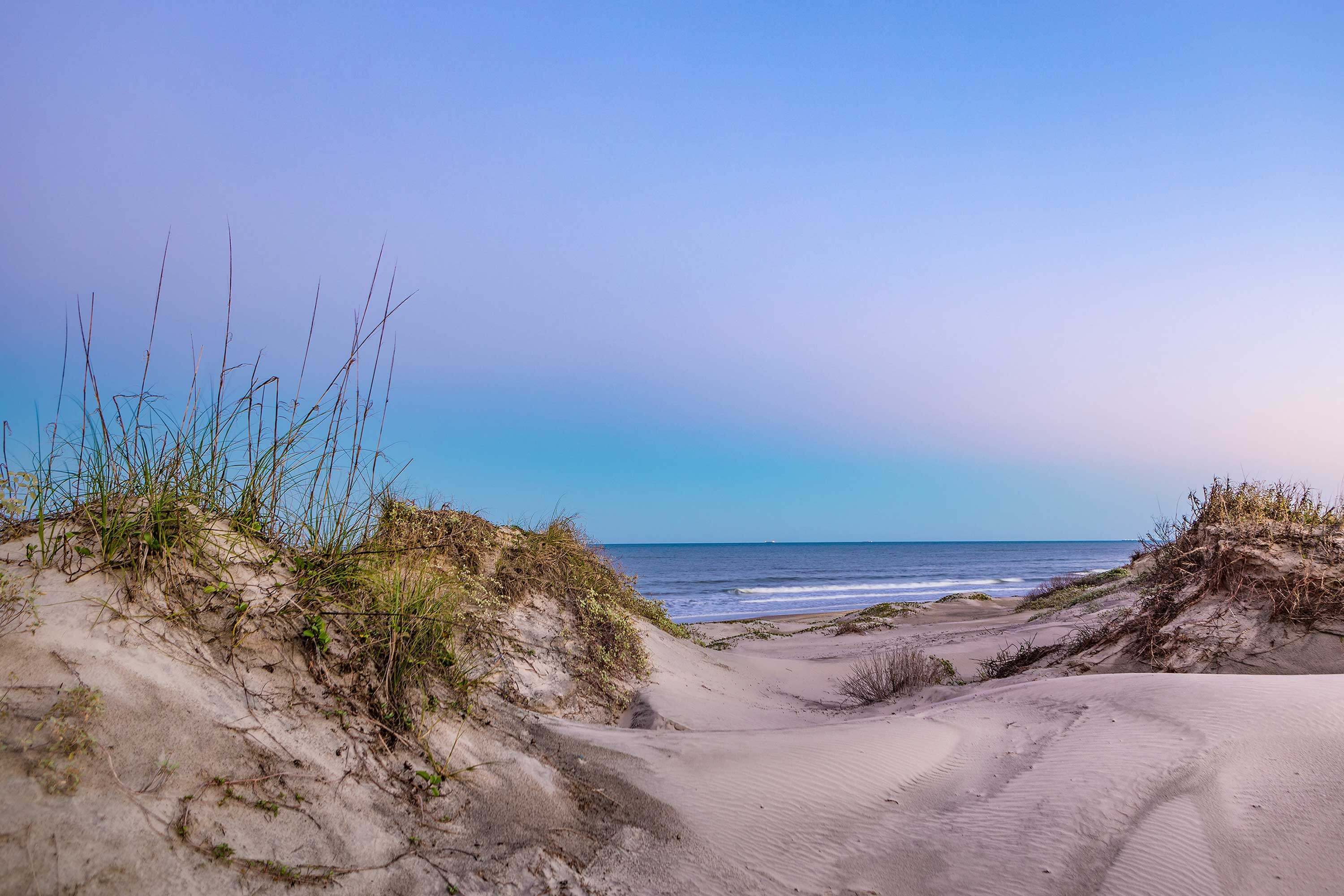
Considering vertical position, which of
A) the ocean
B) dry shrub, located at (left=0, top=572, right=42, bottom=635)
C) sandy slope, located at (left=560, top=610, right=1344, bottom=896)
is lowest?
the ocean

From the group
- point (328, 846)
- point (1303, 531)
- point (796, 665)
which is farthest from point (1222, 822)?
point (796, 665)

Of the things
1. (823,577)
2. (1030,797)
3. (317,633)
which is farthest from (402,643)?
(823,577)

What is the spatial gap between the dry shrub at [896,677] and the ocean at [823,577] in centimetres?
406

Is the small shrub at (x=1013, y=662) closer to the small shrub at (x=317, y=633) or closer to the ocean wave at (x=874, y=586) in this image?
the small shrub at (x=317, y=633)

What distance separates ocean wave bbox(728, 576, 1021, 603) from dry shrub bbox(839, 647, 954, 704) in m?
27.9

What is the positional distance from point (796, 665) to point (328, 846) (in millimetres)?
9337

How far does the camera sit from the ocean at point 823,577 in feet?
103

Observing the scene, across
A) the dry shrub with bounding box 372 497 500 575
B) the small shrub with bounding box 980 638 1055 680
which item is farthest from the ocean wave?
the dry shrub with bounding box 372 497 500 575

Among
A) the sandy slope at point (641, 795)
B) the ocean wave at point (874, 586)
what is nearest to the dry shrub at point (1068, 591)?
the sandy slope at point (641, 795)

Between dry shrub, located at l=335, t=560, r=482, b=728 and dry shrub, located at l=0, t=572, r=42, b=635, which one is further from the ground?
dry shrub, located at l=0, t=572, r=42, b=635

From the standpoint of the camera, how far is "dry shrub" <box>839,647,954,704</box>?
787 centimetres

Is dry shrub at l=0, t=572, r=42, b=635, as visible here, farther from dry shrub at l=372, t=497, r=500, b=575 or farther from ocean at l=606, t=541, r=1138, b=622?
ocean at l=606, t=541, r=1138, b=622

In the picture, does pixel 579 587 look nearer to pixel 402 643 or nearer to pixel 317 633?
pixel 402 643

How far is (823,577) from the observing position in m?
48.6
